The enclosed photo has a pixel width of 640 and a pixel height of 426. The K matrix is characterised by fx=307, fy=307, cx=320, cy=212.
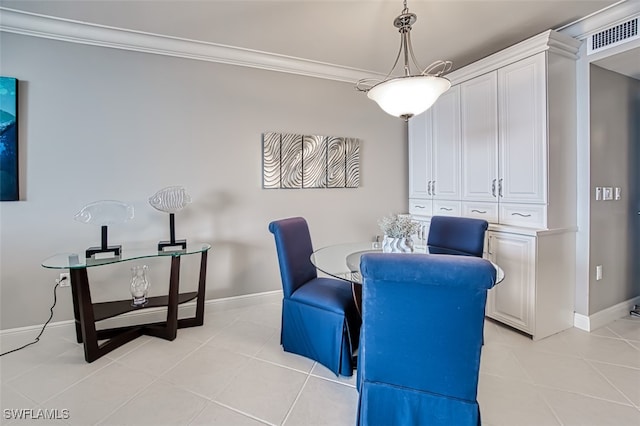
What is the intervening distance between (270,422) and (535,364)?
1.76 metres

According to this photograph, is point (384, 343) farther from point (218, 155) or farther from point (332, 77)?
point (332, 77)

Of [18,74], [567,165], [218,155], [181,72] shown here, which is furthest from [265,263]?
[567,165]

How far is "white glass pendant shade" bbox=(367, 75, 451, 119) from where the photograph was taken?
1.72 meters

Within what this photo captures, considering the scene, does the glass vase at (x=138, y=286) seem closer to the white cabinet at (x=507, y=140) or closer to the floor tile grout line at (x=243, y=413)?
the floor tile grout line at (x=243, y=413)

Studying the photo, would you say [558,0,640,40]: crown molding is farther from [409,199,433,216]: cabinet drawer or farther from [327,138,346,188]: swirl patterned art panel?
[327,138,346,188]: swirl patterned art panel

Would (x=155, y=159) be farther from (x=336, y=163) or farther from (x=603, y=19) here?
(x=603, y=19)

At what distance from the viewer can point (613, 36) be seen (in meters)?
2.33

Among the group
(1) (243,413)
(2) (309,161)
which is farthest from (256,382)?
(2) (309,161)

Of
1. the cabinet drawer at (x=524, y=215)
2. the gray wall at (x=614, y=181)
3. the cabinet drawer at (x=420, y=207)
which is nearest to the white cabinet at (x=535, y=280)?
the cabinet drawer at (x=524, y=215)

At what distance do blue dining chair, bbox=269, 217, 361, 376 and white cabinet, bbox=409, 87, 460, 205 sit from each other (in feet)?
5.56

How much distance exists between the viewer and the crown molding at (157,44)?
233 cm

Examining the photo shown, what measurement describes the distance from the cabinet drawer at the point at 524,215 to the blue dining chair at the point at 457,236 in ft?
1.75

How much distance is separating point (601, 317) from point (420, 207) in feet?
6.02

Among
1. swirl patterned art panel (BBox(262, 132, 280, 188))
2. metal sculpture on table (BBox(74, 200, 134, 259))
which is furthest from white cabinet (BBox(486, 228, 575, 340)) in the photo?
metal sculpture on table (BBox(74, 200, 134, 259))
